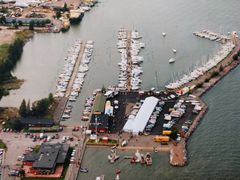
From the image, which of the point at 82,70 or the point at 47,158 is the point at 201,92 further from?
the point at 47,158

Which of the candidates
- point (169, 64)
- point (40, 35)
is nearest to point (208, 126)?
point (169, 64)

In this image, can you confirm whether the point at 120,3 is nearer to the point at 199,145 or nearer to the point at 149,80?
the point at 149,80

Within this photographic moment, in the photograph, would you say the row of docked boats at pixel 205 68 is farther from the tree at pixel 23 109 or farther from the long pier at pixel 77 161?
the tree at pixel 23 109

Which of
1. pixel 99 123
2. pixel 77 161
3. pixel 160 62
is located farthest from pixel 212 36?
pixel 77 161

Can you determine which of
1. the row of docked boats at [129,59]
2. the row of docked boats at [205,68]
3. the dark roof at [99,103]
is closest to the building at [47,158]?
the dark roof at [99,103]

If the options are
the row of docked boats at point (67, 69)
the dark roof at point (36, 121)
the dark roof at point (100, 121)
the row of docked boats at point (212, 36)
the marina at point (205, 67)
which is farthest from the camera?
the row of docked boats at point (212, 36)

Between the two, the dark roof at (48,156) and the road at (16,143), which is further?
the road at (16,143)
